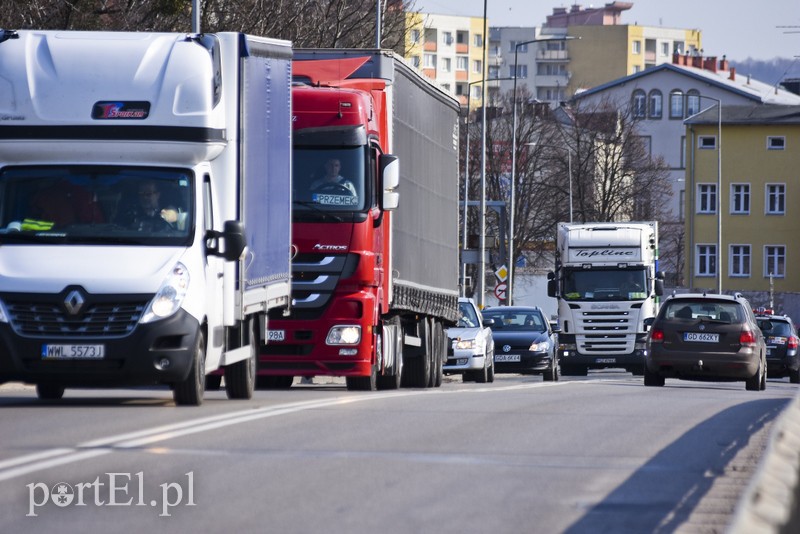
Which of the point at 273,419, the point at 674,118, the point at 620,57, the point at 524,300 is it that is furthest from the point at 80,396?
the point at 620,57

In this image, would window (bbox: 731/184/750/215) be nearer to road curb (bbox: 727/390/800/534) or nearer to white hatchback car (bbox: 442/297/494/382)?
white hatchback car (bbox: 442/297/494/382)

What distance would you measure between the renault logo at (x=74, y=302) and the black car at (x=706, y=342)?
15.0 metres

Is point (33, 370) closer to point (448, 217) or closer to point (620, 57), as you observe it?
point (448, 217)

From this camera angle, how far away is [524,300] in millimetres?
97312

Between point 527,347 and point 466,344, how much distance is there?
5.02 meters

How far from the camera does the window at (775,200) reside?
98562mm

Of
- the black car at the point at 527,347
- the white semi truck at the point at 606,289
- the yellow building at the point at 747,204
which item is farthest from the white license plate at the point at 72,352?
the yellow building at the point at 747,204

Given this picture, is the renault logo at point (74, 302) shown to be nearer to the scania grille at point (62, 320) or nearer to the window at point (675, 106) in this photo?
the scania grille at point (62, 320)

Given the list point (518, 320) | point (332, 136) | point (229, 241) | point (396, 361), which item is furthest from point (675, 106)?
point (229, 241)

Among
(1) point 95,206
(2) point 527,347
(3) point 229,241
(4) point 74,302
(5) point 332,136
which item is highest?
(5) point 332,136

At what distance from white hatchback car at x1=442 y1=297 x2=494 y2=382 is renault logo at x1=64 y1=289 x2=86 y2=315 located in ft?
57.0

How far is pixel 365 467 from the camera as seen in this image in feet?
33.1

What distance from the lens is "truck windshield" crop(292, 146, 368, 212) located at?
18.9 meters

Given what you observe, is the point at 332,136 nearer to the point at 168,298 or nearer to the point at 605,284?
the point at 168,298
